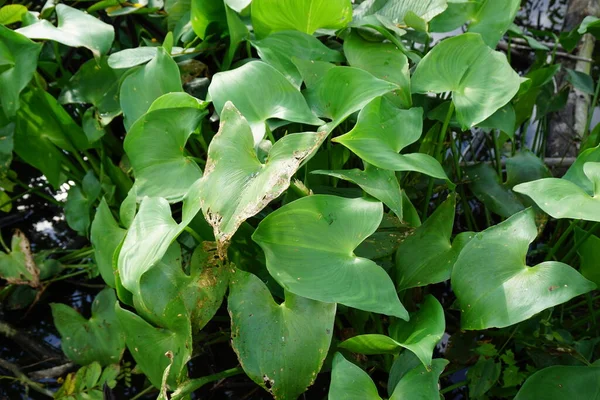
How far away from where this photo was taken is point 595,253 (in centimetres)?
71

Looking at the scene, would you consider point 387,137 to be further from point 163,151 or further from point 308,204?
point 163,151

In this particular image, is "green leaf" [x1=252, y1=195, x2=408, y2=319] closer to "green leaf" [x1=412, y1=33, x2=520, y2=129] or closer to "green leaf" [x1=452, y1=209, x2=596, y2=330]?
"green leaf" [x1=452, y1=209, x2=596, y2=330]

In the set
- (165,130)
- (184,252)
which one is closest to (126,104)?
(165,130)

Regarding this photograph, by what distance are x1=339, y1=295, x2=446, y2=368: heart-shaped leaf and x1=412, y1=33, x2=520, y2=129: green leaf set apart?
23 centimetres

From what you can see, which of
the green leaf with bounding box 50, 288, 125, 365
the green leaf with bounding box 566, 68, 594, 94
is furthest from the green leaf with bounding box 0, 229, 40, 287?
the green leaf with bounding box 566, 68, 594, 94

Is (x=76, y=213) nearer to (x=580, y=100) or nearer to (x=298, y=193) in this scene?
(x=298, y=193)

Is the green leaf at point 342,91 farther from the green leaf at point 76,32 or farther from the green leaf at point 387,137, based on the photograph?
the green leaf at point 76,32

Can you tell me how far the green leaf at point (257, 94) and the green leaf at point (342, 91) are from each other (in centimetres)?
4

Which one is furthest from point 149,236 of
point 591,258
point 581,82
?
point 581,82

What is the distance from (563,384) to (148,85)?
625mm

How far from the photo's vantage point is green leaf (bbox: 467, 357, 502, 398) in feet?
2.61

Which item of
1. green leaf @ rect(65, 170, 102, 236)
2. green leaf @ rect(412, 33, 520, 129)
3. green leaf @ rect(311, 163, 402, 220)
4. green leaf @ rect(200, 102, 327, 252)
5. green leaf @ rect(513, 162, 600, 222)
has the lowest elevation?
green leaf @ rect(65, 170, 102, 236)

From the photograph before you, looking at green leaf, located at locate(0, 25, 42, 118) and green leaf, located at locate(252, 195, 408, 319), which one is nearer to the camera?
green leaf, located at locate(252, 195, 408, 319)

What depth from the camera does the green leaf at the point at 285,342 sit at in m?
0.62
